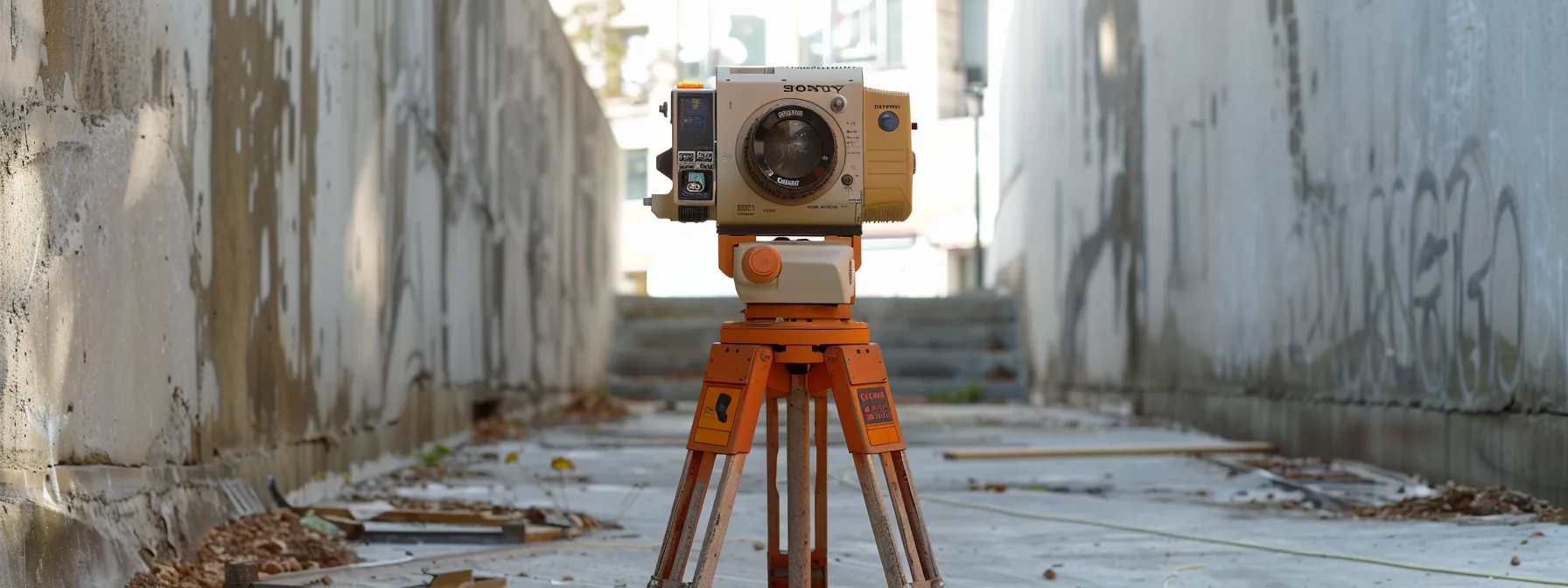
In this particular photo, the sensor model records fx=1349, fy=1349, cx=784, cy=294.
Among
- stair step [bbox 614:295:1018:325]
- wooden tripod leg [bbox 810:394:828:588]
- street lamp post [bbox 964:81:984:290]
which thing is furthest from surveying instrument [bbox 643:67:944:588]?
street lamp post [bbox 964:81:984:290]

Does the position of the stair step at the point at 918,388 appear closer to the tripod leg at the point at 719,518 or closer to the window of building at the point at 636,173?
the tripod leg at the point at 719,518

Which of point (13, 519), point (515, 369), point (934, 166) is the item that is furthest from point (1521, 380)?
point (934, 166)

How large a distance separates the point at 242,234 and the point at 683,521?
1553mm

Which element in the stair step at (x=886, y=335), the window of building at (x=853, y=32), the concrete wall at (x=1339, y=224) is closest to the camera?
the concrete wall at (x=1339, y=224)

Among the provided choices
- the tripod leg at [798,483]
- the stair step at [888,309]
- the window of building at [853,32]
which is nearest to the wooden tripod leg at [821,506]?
the tripod leg at [798,483]

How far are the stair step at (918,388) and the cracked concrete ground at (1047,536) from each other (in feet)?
13.7

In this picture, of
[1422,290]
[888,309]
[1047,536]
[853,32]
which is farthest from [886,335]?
[853,32]

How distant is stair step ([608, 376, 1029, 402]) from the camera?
30.8 feet

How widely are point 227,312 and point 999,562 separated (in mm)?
1765

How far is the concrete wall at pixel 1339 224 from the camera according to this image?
3455 mm

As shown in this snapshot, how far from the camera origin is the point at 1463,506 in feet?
11.3

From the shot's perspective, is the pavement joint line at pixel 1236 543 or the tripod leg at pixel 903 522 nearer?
the tripod leg at pixel 903 522

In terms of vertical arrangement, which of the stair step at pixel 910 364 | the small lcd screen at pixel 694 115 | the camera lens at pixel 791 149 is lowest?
the stair step at pixel 910 364

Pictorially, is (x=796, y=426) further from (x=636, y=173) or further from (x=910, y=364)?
(x=636, y=173)
